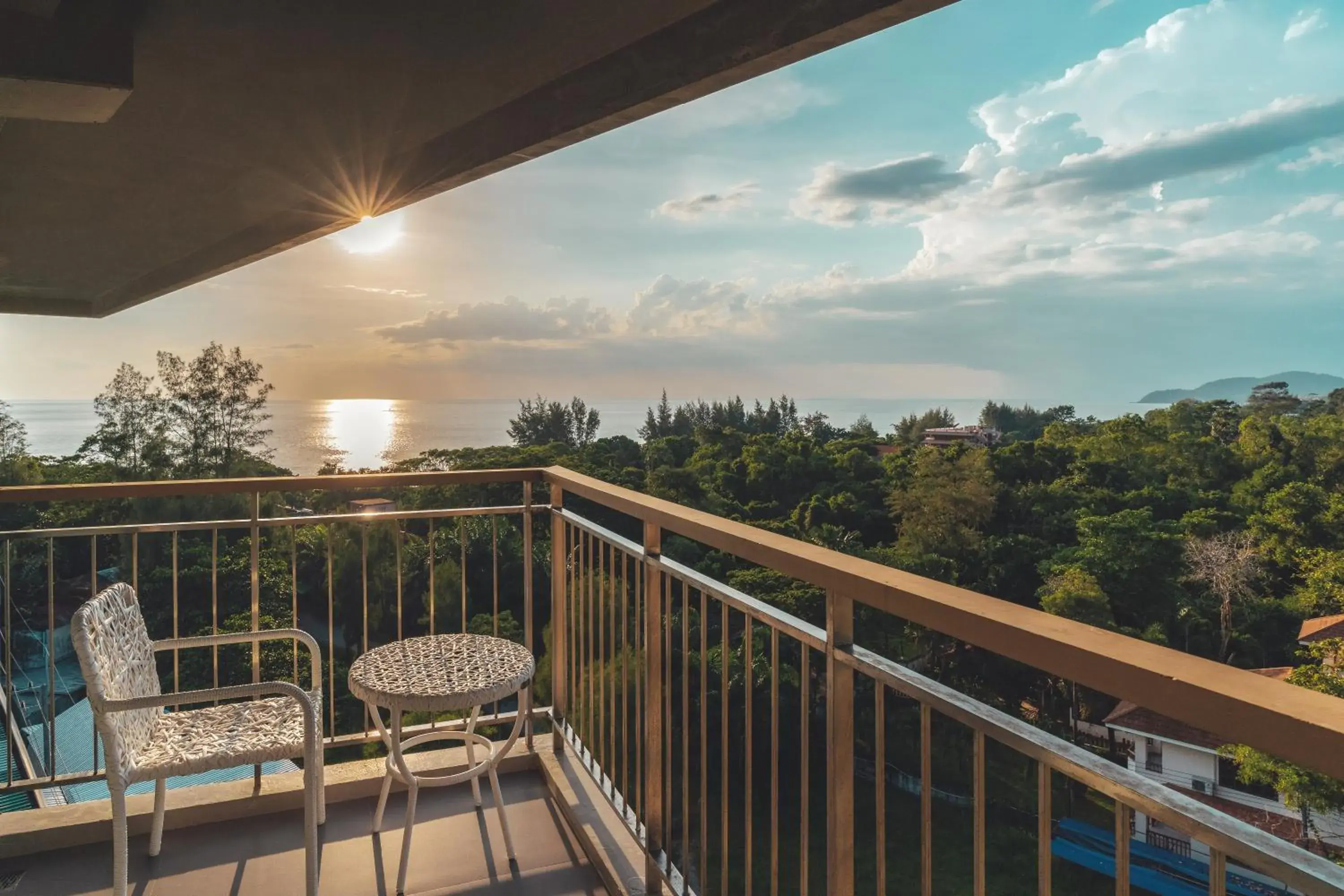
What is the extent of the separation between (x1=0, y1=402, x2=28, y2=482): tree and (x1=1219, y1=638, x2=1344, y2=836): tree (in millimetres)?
26420

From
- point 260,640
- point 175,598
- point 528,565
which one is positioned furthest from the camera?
point 528,565

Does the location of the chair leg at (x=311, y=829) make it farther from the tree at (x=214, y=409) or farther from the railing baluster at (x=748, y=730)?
the tree at (x=214, y=409)

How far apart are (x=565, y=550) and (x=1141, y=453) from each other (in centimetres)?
2809

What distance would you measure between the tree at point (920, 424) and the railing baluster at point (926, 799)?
3078 cm

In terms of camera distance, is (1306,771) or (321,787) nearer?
(1306,771)

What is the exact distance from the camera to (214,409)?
97.7ft

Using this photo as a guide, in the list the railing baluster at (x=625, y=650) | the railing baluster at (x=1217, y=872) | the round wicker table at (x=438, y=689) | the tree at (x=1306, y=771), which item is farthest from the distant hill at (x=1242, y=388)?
the railing baluster at (x=1217, y=872)

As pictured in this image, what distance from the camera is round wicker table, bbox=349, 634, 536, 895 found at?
89.1 inches

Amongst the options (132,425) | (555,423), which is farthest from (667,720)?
(132,425)

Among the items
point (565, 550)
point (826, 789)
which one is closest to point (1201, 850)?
point (826, 789)

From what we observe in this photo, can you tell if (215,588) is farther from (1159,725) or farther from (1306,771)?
(1159,725)

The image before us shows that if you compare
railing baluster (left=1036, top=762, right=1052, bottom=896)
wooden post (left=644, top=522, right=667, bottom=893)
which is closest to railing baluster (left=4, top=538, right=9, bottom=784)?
wooden post (left=644, top=522, right=667, bottom=893)

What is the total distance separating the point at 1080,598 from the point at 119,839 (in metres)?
23.8

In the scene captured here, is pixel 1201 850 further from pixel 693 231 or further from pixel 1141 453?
pixel 693 231
